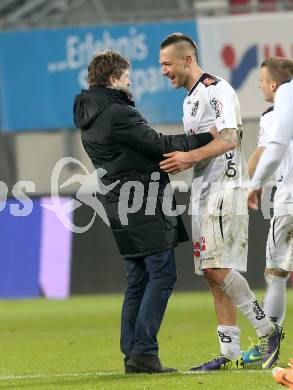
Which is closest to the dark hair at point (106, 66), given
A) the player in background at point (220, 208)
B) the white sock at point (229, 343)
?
the player in background at point (220, 208)

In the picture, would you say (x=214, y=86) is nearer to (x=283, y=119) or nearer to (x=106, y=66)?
(x=106, y=66)

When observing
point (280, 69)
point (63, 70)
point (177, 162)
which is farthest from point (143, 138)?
point (63, 70)

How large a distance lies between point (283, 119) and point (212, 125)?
1664mm

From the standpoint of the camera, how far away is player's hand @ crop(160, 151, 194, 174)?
26.6ft

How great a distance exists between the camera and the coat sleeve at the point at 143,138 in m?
8.16

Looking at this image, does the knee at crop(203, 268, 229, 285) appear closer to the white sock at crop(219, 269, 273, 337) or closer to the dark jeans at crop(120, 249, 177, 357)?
the white sock at crop(219, 269, 273, 337)

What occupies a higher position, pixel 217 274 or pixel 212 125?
pixel 212 125

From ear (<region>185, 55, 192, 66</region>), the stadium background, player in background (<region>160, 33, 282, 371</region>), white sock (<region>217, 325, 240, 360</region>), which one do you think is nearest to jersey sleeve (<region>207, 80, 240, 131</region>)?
player in background (<region>160, 33, 282, 371</region>)

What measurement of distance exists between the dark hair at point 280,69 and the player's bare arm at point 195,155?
540 millimetres

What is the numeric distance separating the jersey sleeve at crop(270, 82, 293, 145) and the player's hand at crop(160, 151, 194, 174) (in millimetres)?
1345

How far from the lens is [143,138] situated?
8.16 metres

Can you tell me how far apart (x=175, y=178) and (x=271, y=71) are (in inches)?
381

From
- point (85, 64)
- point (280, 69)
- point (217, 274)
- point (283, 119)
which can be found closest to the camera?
point (283, 119)

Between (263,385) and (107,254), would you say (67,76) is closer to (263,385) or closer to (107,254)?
(107,254)
